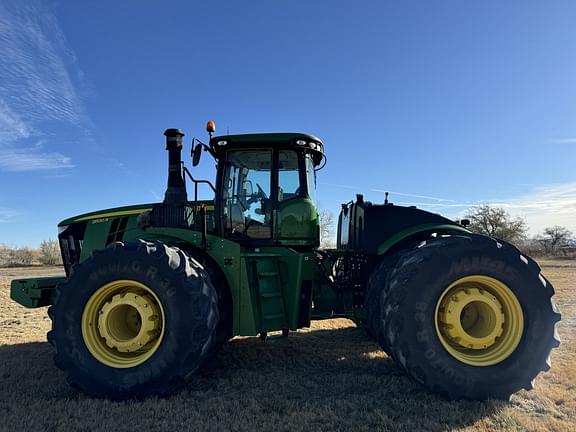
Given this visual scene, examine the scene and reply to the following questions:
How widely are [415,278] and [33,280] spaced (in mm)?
4936

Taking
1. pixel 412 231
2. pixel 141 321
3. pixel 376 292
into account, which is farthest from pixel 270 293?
pixel 412 231

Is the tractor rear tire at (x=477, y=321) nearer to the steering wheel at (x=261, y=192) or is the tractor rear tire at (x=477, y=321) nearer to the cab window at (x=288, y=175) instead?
the cab window at (x=288, y=175)

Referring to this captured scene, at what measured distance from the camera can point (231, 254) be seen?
4.72 metres

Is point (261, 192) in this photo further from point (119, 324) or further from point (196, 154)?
point (119, 324)

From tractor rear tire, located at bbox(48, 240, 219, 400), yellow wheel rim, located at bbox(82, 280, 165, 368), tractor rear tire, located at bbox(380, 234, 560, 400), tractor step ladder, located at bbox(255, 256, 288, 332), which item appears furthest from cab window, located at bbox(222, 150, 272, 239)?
tractor rear tire, located at bbox(380, 234, 560, 400)

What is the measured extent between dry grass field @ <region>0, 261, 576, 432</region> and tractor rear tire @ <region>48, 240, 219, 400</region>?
24cm

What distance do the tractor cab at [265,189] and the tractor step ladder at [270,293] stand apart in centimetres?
32

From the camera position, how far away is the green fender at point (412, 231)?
15.6 feet

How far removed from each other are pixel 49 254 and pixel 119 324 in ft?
155

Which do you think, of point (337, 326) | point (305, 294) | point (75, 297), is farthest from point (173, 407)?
point (337, 326)

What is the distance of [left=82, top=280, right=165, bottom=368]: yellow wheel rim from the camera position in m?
4.17

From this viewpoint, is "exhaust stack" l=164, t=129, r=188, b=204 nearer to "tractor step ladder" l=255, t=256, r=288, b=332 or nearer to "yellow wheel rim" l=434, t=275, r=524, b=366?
"tractor step ladder" l=255, t=256, r=288, b=332

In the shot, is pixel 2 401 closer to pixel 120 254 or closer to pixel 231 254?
pixel 120 254

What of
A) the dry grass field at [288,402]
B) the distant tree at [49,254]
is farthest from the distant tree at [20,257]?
the dry grass field at [288,402]
